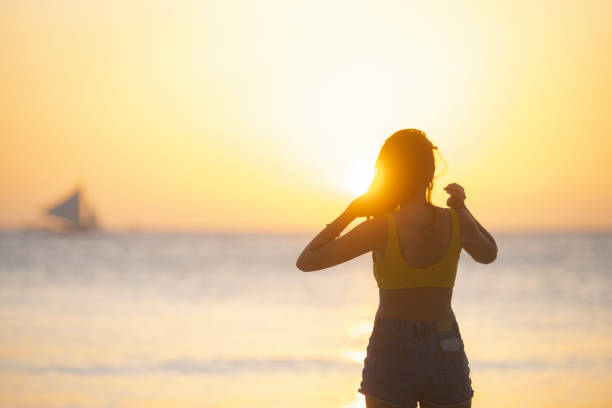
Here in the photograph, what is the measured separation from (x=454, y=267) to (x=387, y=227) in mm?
342

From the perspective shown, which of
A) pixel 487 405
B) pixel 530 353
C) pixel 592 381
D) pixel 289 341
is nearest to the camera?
pixel 487 405

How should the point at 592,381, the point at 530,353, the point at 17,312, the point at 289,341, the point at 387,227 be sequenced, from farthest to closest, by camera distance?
the point at 17,312 → the point at 289,341 → the point at 530,353 → the point at 592,381 → the point at 387,227

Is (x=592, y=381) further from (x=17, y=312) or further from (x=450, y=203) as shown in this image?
(x=17, y=312)

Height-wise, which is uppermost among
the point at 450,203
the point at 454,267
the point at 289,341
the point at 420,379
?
the point at 289,341

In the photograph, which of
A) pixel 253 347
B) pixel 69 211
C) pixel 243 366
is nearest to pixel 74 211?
pixel 69 211

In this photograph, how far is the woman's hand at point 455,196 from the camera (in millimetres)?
3398

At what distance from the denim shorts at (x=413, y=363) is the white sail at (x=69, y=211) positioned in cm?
11154

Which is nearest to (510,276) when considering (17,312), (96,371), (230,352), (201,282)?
(201,282)

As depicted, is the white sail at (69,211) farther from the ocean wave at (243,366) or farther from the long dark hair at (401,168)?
the long dark hair at (401,168)

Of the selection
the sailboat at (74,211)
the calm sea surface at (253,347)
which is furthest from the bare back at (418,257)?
the sailboat at (74,211)

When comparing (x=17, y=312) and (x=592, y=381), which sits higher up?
(x=17, y=312)

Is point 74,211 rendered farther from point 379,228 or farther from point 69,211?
point 379,228

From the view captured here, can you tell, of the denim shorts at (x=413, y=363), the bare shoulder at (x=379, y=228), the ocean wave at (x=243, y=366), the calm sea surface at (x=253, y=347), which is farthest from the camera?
the ocean wave at (x=243, y=366)

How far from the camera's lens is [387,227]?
3232mm
